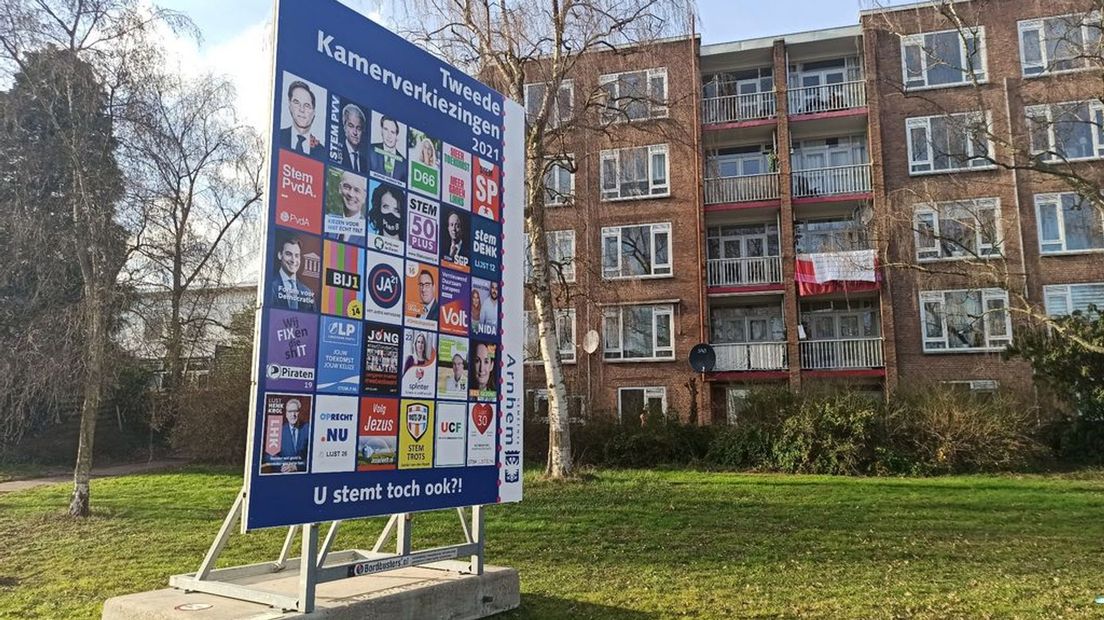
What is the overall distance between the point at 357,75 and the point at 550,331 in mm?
9861

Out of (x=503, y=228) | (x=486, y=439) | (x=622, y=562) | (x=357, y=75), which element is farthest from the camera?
(x=622, y=562)

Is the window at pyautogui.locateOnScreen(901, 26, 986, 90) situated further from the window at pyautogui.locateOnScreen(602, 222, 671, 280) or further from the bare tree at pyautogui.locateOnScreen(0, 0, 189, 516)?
the bare tree at pyautogui.locateOnScreen(0, 0, 189, 516)

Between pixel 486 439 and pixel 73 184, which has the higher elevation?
pixel 73 184

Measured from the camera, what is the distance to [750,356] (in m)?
26.4

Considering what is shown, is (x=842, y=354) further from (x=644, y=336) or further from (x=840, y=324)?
(x=644, y=336)

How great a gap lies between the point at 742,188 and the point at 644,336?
6.25 metres

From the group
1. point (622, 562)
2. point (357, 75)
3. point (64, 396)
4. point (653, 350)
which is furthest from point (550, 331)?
point (653, 350)

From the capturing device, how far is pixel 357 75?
19.5 feet

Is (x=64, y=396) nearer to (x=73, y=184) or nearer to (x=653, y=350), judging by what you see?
(x=73, y=184)

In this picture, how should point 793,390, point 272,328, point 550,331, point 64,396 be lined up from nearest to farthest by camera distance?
point 272,328, point 64,396, point 550,331, point 793,390

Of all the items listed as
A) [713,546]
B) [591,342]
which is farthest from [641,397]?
[713,546]

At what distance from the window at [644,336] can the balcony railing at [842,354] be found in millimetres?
4531

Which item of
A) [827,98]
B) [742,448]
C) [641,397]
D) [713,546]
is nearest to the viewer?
[713,546]

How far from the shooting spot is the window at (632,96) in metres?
15.8
